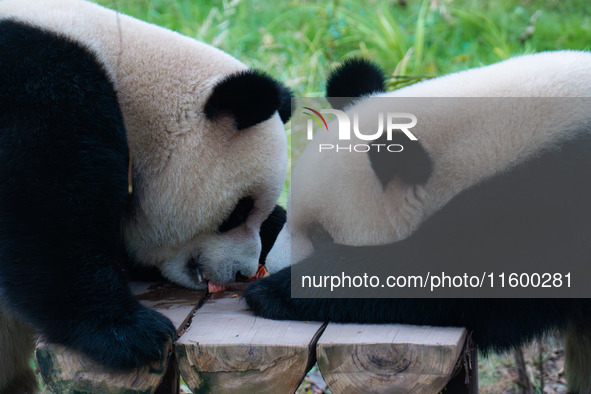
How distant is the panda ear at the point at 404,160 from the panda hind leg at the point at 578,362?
876 millimetres

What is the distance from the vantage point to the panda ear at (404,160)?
7.18 ft

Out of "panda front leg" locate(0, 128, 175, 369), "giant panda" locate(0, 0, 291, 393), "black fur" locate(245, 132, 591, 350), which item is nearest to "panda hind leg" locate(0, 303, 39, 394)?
"giant panda" locate(0, 0, 291, 393)

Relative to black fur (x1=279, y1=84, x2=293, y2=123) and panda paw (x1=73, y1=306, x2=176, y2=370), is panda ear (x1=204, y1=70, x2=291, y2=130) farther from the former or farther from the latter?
panda paw (x1=73, y1=306, x2=176, y2=370)

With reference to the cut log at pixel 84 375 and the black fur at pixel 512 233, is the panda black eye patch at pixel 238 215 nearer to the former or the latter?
the black fur at pixel 512 233

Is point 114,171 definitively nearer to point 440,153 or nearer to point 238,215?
point 238,215

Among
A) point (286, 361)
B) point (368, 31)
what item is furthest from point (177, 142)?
point (368, 31)

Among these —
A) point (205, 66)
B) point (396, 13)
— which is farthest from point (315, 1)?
point (205, 66)

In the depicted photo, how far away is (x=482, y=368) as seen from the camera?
3645mm

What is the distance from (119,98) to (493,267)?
128 cm

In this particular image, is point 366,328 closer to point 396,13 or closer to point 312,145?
point 312,145

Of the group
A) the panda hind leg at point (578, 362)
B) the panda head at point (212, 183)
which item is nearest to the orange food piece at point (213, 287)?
the panda head at point (212, 183)

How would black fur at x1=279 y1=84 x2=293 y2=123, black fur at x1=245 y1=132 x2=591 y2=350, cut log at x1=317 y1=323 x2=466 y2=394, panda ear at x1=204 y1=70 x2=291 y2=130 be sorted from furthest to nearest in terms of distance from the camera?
1. black fur at x1=279 y1=84 x2=293 y2=123
2. panda ear at x1=204 y1=70 x2=291 y2=130
3. black fur at x1=245 y1=132 x2=591 y2=350
4. cut log at x1=317 y1=323 x2=466 y2=394

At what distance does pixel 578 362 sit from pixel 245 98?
5.38 feet

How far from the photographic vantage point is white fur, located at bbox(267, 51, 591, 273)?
86.6 inches
